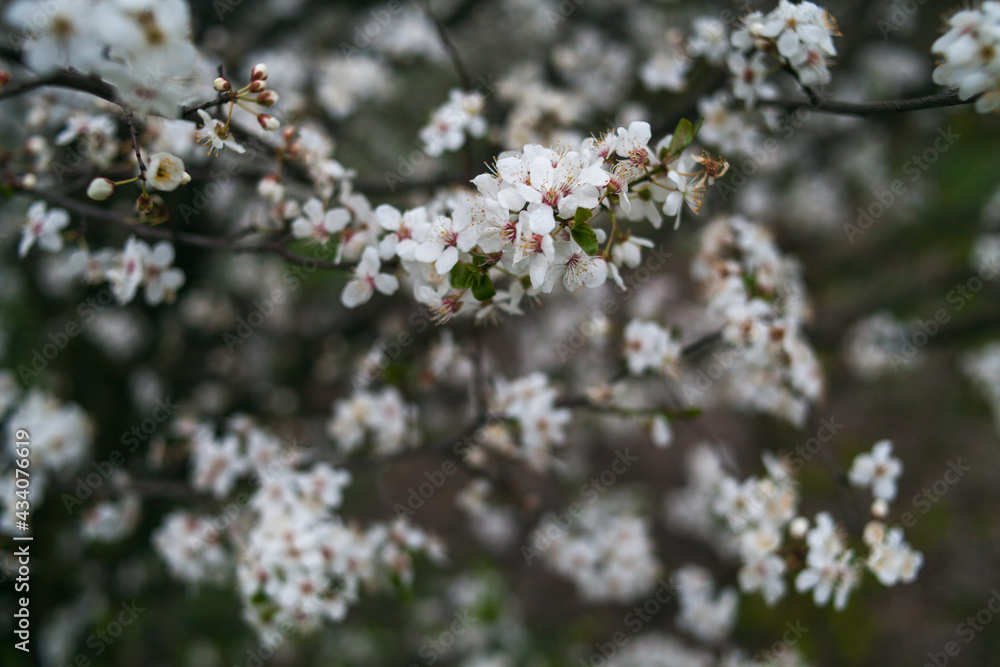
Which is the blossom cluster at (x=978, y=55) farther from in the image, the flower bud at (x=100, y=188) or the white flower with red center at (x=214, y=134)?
the flower bud at (x=100, y=188)

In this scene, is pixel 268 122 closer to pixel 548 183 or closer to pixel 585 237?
pixel 548 183

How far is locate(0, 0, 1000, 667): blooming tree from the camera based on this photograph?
51.8 inches

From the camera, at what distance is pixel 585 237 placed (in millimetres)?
1104

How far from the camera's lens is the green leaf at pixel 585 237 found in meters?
1.09

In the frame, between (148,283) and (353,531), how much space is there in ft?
3.25

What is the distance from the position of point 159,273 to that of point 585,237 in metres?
1.31

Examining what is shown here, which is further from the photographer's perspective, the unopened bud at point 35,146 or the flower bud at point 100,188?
the unopened bud at point 35,146

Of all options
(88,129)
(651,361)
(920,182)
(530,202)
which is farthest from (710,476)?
(920,182)

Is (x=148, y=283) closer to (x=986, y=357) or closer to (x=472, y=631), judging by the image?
Result: (x=472, y=631)

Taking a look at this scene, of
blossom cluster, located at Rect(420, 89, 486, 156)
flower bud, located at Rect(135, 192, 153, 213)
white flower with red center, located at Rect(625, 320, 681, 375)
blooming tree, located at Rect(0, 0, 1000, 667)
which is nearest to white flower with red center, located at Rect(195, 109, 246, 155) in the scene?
blooming tree, located at Rect(0, 0, 1000, 667)

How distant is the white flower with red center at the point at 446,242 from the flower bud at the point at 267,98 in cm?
46

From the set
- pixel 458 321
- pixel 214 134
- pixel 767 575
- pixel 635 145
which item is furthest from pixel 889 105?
pixel 458 321

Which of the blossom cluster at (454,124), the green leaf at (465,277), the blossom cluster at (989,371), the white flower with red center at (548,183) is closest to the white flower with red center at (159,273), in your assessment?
the blossom cluster at (454,124)

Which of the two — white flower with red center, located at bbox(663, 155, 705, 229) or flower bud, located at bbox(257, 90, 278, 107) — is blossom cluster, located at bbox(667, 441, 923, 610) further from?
flower bud, located at bbox(257, 90, 278, 107)
